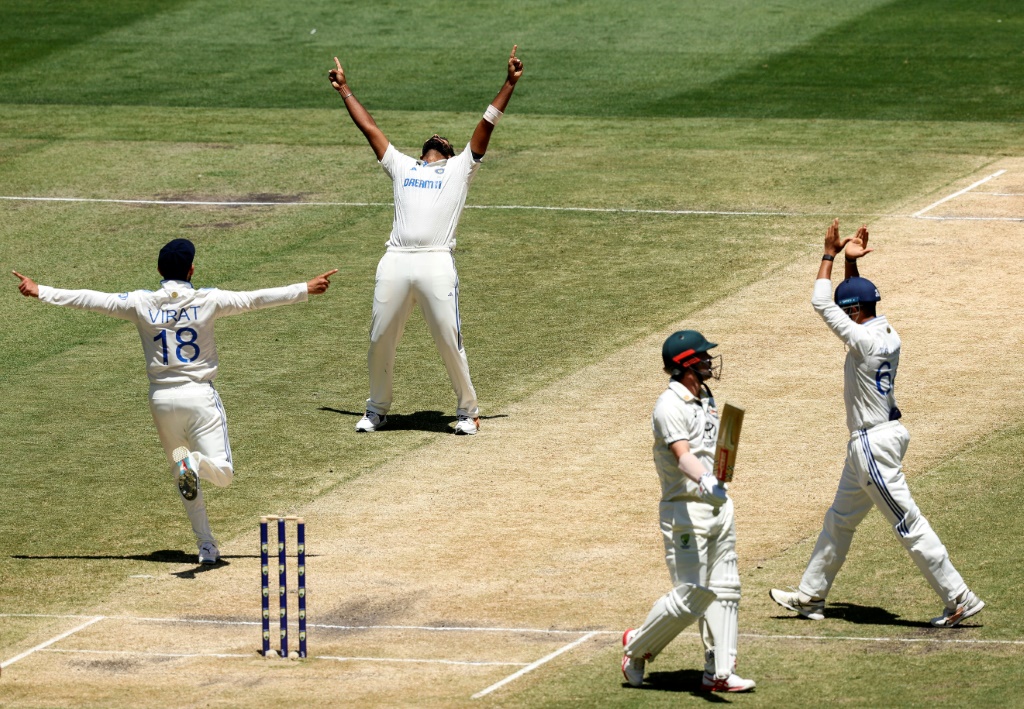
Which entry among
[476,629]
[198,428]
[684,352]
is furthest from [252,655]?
[684,352]

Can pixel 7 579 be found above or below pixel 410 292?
below

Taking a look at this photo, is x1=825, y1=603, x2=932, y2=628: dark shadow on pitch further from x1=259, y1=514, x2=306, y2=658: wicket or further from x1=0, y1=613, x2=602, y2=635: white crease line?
x1=259, y1=514, x2=306, y2=658: wicket

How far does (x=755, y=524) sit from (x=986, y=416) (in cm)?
372

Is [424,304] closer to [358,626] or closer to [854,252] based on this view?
[358,626]

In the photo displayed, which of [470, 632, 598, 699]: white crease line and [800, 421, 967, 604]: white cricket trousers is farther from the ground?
[800, 421, 967, 604]: white cricket trousers

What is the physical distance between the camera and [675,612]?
428 inches

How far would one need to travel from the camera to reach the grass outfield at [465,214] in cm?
1426

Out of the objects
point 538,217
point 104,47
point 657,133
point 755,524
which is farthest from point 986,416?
point 104,47

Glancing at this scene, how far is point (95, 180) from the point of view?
2723 cm

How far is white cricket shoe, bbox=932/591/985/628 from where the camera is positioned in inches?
477

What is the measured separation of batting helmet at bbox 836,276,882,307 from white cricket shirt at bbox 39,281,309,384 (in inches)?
158

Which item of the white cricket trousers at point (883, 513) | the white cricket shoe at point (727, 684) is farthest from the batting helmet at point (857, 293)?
the white cricket shoe at point (727, 684)

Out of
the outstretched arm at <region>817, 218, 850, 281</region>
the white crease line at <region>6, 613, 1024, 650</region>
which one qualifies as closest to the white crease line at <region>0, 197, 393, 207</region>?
the white crease line at <region>6, 613, 1024, 650</region>

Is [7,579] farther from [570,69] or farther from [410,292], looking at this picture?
[570,69]
